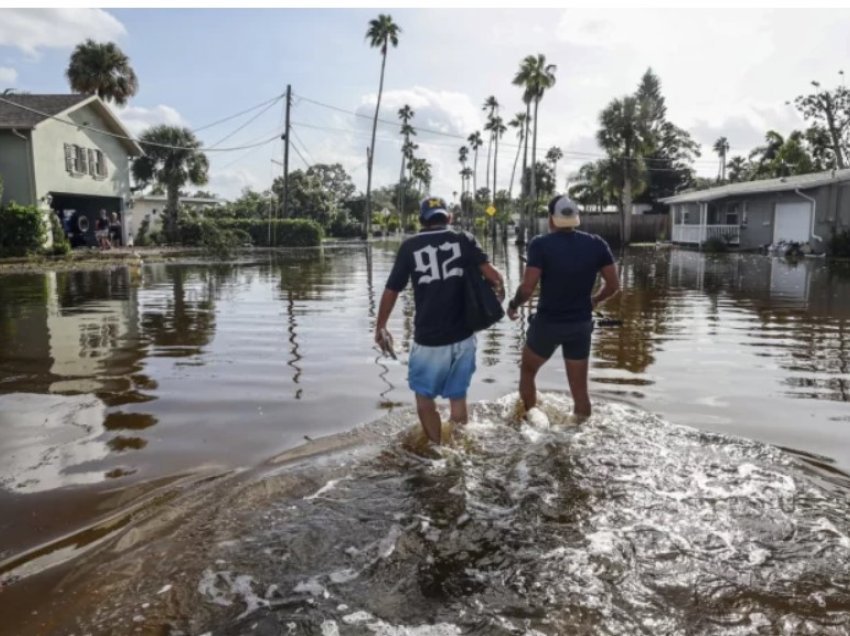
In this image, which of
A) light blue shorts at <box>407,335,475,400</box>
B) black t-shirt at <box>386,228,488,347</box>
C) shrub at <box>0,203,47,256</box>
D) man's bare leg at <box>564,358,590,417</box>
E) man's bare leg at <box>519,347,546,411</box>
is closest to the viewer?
black t-shirt at <box>386,228,488,347</box>

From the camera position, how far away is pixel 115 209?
35.7 meters

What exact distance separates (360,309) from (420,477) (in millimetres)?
8661

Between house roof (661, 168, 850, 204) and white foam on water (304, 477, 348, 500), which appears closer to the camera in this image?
white foam on water (304, 477, 348, 500)

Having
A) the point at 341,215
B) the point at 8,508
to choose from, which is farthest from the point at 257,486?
the point at 341,215

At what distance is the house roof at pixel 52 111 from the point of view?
88.9 feet

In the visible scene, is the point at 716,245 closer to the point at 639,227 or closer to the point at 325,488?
Answer: the point at 639,227

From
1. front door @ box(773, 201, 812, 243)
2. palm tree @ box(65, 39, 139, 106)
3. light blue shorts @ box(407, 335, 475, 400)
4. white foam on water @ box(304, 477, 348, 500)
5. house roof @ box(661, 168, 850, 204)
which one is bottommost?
white foam on water @ box(304, 477, 348, 500)

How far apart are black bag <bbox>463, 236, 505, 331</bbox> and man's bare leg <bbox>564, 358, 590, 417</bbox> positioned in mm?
940

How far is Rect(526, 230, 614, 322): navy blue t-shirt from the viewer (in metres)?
5.19

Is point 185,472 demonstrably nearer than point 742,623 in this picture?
No

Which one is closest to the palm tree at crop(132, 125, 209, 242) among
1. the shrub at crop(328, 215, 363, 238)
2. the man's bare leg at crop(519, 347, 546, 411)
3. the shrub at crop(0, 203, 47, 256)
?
the shrub at crop(0, 203, 47, 256)

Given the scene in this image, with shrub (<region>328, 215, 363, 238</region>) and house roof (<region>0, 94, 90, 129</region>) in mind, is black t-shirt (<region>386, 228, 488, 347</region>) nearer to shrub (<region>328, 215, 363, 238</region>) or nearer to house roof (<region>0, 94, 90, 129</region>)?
house roof (<region>0, 94, 90, 129</region>)

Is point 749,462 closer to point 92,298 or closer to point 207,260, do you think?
point 92,298

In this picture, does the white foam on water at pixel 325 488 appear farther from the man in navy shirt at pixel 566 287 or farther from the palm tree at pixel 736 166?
the palm tree at pixel 736 166
